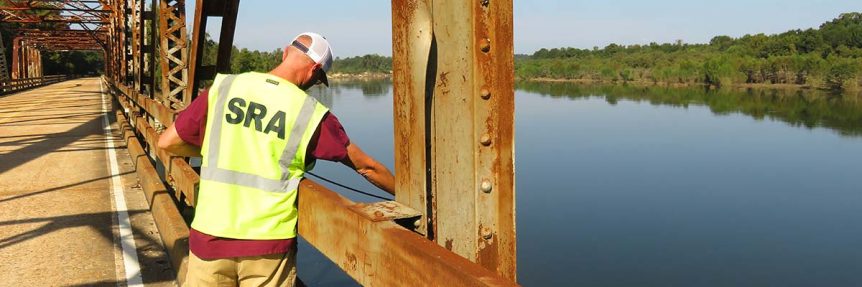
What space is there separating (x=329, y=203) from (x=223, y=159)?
1.44 feet

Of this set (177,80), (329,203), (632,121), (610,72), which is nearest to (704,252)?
(177,80)

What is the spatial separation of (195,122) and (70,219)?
488 cm

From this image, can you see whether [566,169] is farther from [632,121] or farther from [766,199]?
[632,121]

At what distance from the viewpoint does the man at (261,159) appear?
254cm

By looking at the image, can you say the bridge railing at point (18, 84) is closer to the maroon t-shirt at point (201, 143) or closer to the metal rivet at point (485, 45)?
the maroon t-shirt at point (201, 143)

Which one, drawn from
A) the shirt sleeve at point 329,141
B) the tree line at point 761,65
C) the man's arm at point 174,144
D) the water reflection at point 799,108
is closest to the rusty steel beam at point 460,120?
the shirt sleeve at point 329,141

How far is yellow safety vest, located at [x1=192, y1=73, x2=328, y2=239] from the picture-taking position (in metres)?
2.54

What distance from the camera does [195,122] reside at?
2.81 m

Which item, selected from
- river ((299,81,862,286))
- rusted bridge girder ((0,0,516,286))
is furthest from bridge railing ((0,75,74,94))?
rusted bridge girder ((0,0,516,286))

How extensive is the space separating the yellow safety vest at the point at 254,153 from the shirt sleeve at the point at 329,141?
40mm

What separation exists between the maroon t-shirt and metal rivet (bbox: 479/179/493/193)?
642 millimetres

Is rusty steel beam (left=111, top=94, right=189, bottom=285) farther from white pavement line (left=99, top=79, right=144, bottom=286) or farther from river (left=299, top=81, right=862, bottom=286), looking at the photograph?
river (left=299, top=81, right=862, bottom=286)

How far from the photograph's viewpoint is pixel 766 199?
21281 mm

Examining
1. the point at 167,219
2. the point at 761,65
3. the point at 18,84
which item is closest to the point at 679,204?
the point at 167,219
